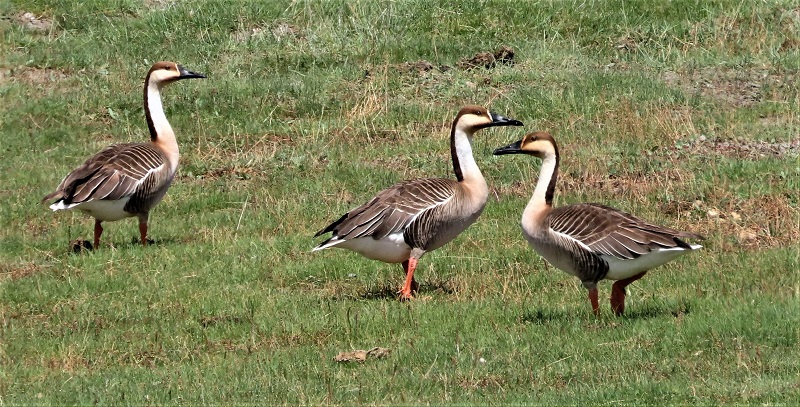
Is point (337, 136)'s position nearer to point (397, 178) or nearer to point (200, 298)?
point (397, 178)

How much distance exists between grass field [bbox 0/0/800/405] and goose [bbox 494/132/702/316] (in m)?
0.38

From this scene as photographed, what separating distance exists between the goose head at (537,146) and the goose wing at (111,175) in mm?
4523

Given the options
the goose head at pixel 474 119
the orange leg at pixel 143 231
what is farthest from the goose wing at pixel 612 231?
the orange leg at pixel 143 231

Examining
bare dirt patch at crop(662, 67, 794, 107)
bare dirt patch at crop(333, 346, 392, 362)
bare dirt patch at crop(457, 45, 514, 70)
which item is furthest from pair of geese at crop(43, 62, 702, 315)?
bare dirt patch at crop(662, 67, 794, 107)

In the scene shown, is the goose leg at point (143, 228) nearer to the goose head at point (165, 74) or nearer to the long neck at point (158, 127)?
the long neck at point (158, 127)

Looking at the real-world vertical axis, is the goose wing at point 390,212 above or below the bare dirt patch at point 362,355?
above

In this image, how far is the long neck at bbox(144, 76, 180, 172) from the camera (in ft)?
45.7

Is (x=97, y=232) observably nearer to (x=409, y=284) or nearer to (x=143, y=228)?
(x=143, y=228)

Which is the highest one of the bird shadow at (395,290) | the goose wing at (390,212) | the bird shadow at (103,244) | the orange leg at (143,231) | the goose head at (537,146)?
the goose head at (537,146)

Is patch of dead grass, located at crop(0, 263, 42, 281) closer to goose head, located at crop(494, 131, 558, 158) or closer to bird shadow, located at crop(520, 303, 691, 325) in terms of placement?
goose head, located at crop(494, 131, 558, 158)

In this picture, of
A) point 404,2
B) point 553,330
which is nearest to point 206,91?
point 404,2

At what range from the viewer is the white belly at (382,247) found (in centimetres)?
1106

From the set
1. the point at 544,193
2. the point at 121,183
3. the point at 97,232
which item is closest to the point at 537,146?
the point at 544,193

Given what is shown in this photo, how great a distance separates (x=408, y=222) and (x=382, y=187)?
4.05m
